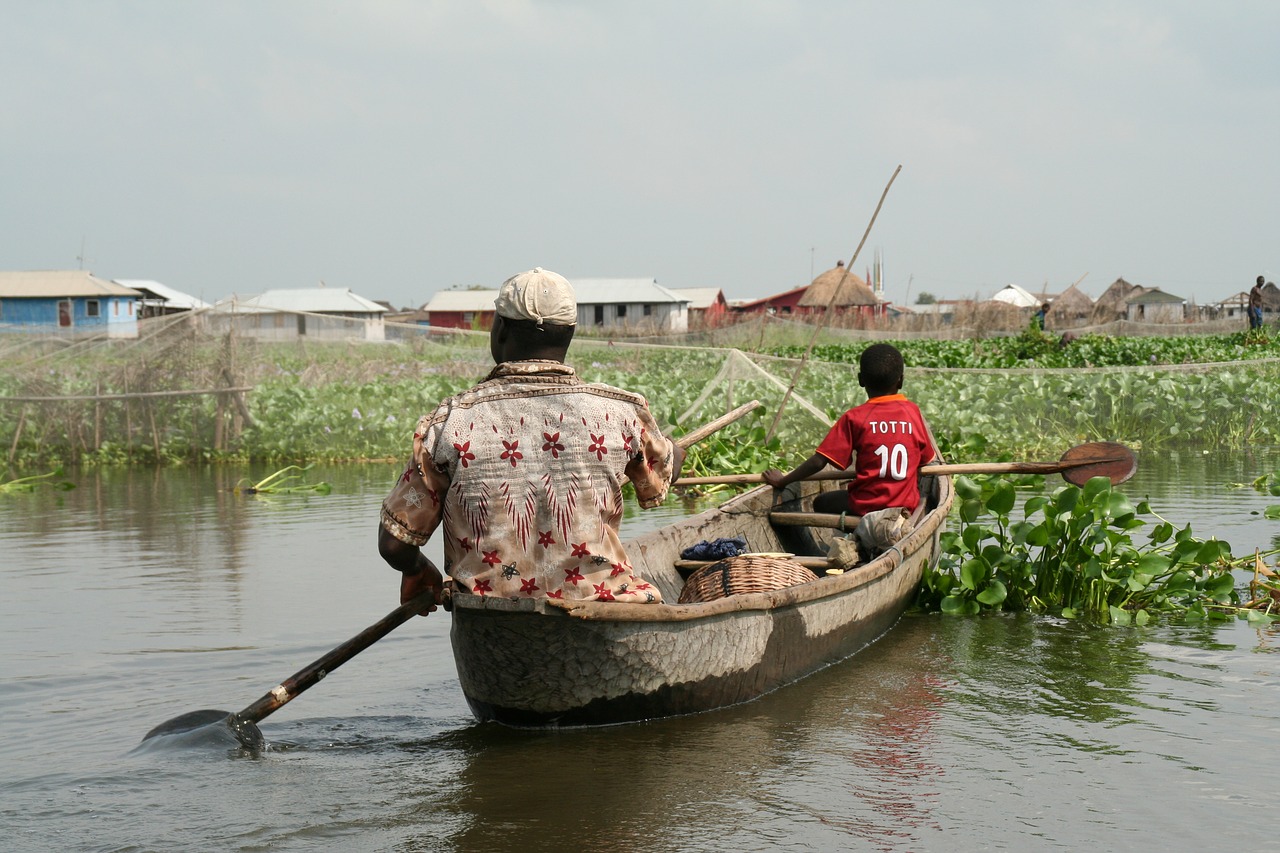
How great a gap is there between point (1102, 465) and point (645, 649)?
368 cm

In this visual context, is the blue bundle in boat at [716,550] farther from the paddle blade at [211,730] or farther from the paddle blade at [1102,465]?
the paddle blade at [211,730]

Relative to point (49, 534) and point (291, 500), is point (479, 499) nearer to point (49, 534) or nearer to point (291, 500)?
point (49, 534)

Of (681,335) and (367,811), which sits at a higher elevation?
(681,335)

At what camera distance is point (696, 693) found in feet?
15.5

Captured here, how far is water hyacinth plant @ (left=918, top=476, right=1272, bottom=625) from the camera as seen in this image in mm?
6426

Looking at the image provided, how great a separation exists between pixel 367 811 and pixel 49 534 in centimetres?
691

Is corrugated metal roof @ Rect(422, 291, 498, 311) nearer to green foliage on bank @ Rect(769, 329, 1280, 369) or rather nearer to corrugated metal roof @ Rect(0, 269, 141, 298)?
corrugated metal roof @ Rect(0, 269, 141, 298)

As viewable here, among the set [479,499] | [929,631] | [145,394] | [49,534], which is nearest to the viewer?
[479,499]

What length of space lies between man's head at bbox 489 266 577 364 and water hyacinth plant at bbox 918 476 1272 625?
10.6ft

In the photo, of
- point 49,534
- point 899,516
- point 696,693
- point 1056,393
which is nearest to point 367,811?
point 696,693

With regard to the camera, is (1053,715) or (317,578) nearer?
(1053,715)

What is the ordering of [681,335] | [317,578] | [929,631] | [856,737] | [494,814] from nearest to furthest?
[494,814] → [856,737] → [929,631] → [317,578] → [681,335]

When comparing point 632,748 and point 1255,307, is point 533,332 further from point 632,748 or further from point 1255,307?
point 1255,307

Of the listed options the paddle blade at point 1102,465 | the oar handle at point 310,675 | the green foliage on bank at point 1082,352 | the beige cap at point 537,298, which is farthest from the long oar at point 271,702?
the green foliage on bank at point 1082,352
